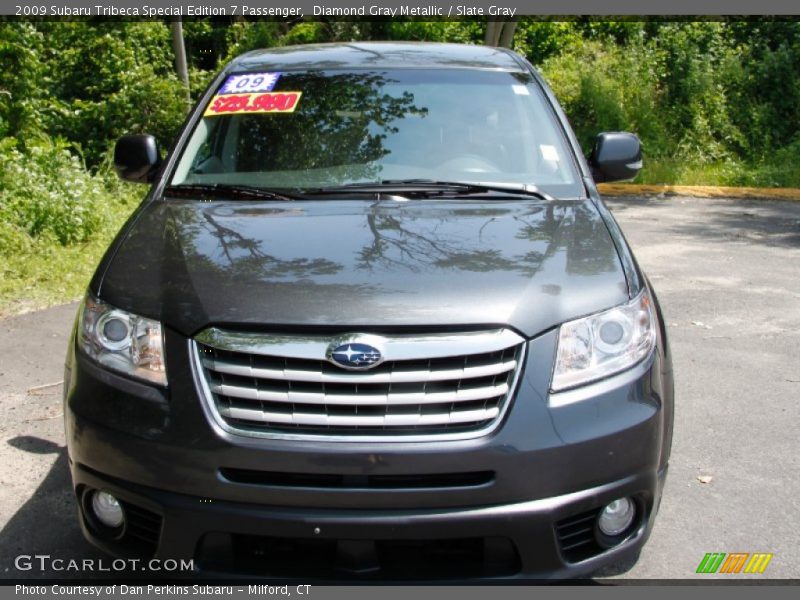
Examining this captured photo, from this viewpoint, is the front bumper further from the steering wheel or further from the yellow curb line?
the yellow curb line

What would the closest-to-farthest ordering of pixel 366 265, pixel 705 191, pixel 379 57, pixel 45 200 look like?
1. pixel 366 265
2. pixel 379 57
3. pixel 45 200
4. pixel 705 191

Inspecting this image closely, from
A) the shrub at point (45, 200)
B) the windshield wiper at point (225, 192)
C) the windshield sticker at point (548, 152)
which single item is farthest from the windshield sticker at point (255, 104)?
the shrub at point (45, 200)

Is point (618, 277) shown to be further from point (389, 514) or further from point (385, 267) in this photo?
point (389, 514)

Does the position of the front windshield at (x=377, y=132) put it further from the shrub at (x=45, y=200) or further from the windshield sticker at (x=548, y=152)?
the shrub at (x=45, y=200)

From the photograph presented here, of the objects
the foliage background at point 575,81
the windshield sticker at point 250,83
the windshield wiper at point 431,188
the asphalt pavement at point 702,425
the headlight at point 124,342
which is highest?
the windshield sticker at point 250,83

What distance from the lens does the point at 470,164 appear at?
393 cm

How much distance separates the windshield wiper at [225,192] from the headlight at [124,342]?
87cm

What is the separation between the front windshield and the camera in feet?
12.8

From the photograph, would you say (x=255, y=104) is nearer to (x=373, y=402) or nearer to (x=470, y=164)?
(x=470, y=164)

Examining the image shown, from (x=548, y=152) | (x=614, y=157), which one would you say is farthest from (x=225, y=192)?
(x=614, y=157)

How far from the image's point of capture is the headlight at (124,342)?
2790 mm

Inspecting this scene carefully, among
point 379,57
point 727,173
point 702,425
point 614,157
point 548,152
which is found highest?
point 379,57

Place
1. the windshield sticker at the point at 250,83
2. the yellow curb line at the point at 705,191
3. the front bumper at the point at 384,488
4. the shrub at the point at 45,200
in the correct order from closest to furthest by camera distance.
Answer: the front bumper at the point at 384,488, the windshield sticker at the point at 250,83, the shrub at the point at 45,200, the yellow curb line at the point at 705,191

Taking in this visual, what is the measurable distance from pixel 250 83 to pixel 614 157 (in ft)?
5.53
